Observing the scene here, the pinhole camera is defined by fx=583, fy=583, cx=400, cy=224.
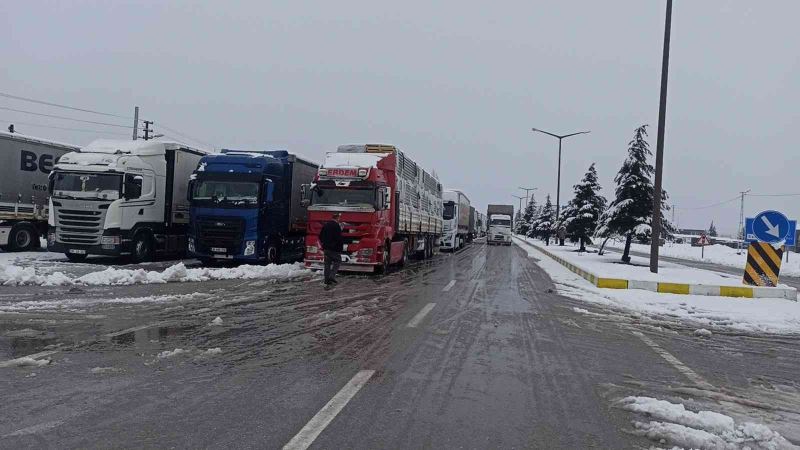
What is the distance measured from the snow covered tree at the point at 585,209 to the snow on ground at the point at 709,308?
20.6m

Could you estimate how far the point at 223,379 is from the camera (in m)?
5.80

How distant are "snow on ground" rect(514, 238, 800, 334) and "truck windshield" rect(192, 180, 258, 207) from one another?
9.74 meters

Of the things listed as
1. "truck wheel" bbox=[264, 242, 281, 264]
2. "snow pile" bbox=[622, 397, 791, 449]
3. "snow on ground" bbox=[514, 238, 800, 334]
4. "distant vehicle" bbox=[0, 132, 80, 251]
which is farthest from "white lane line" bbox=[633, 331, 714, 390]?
"distant vehicle" bbox=[0, 132, 80, 251]

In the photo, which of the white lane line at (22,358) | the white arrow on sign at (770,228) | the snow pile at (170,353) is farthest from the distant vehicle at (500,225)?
the white lane line at (22,358)

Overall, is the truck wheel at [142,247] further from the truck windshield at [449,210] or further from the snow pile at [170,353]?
the truck windshield at [449,210]

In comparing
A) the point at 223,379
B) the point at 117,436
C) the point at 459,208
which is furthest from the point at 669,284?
the point at 459,208

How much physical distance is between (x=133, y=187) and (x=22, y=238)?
625cm

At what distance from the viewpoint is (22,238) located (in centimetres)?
2134

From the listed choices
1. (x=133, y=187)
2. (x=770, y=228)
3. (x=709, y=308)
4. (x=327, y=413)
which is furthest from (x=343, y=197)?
(x=327, y=413)

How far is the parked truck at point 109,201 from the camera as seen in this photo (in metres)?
18.0

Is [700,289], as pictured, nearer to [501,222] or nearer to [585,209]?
[585,209]

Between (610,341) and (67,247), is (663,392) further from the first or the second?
(67,247)

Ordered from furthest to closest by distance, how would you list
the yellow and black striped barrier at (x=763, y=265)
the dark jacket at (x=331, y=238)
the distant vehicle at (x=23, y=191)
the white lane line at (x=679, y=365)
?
1. the distant vehicle at (x=23, y=191)
2. the yellow and black striped barrier at (x=763, y=265)
3. the dark jacket at (x=331, y=238)
4. the white lane line at (x=679, y=365)

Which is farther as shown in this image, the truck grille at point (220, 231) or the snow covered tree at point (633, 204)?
the snow covered tree at point (633, 204)
